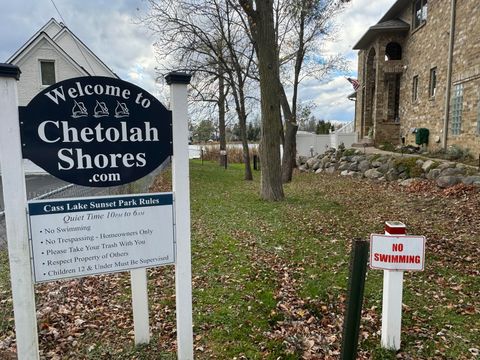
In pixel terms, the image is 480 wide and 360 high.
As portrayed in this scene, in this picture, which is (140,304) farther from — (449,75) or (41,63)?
(41,63)

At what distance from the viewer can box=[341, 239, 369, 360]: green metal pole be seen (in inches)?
85.4

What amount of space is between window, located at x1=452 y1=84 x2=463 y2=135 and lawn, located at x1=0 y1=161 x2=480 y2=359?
747 centimetres

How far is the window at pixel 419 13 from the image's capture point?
16.2 metres

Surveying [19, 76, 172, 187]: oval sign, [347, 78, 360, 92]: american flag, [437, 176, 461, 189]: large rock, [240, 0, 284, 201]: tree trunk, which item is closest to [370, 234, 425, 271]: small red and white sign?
[19, 76, 172, 187]: oval sign

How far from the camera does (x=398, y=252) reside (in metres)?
2.59

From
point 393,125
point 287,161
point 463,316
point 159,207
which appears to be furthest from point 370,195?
point 393,125

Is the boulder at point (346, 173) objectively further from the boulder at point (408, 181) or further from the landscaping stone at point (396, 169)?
the boulder at point (408, 181)

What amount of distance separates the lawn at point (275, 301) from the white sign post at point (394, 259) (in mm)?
270

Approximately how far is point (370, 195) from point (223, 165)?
53.7 ft

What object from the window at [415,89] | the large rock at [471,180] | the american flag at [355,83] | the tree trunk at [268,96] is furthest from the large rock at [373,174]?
the american flag at [355,83]

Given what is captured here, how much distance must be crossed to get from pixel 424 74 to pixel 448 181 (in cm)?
867

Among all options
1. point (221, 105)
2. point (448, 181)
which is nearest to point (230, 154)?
point (221, 105)

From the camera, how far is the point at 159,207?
2.41 m

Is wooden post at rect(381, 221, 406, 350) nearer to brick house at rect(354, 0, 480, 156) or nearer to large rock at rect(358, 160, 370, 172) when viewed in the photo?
brick house at rect(354, 0, 480, 156)
